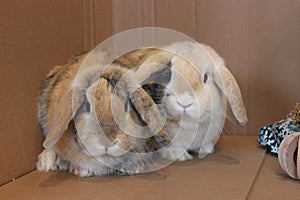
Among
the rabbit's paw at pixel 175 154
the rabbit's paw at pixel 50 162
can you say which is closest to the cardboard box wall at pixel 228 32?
the rabbit's paw at pixel 50 162

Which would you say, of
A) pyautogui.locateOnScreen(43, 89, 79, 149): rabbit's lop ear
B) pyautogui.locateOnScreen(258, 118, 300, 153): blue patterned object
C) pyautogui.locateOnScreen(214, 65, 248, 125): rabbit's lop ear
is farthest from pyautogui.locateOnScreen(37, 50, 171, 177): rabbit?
pyautogui.locateOnScreen(258, 118, 300, 153): blue patterned object

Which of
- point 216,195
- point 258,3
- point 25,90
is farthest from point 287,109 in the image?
point 25,90

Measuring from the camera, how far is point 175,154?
97cm

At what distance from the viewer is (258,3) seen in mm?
1217

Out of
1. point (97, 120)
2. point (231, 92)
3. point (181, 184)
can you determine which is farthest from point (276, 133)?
point (97, 120)

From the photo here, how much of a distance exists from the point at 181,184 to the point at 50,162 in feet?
0.93

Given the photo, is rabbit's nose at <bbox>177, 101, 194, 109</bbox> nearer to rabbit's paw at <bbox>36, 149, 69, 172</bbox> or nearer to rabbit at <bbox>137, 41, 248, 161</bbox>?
rabbit at <bbox>137, 41, 248, 161</bbox>

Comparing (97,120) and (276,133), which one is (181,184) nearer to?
(97,120)

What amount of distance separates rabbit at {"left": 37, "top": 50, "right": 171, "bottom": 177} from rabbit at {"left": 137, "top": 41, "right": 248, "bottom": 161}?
47 mm

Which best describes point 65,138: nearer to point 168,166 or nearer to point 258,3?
point 168,166

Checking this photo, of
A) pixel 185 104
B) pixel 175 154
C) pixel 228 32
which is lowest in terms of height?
pixel 175 154

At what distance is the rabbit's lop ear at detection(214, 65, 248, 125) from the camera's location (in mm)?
946

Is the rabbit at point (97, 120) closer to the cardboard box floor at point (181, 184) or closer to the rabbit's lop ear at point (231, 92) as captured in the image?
the cardboard box floor at point (181, 184)

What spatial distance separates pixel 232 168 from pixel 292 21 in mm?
516
